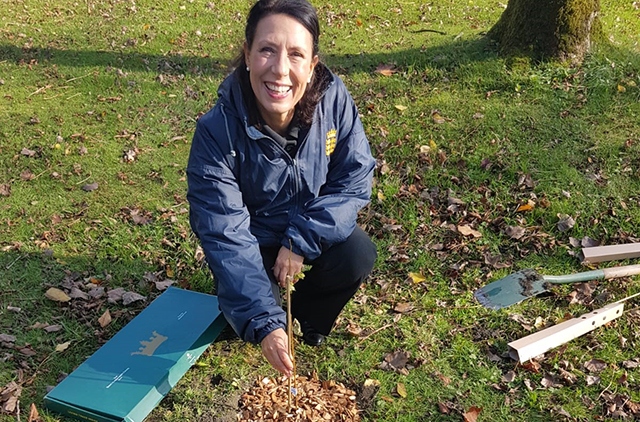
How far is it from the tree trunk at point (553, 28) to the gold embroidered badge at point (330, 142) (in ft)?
12.1

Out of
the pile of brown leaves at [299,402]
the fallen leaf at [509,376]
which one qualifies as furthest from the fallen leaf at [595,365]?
the pile of brown leaves at [299,402]

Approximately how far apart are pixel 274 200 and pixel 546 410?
6.08ft

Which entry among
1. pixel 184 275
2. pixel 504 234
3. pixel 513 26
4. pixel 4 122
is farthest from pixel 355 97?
pixel 4 122

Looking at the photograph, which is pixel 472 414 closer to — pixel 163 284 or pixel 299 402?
pixel 299 402

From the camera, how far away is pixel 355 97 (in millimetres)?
6047

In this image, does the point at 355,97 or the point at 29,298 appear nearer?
the point at 29,298

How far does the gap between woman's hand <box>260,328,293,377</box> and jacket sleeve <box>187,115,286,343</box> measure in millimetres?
35

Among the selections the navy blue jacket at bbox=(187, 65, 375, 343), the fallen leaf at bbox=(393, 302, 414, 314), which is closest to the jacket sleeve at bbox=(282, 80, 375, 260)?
the navy blue jacket at bbox=(187, 65, 375, 343)

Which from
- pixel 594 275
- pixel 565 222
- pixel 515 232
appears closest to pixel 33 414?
pixel 515 232

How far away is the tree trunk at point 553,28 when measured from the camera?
5.75 metres

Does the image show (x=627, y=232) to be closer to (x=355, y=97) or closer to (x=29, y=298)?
(x=355, y=97)

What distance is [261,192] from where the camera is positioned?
3059mm

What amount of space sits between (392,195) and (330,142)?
1711 mm

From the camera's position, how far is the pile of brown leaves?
3.00 meters
